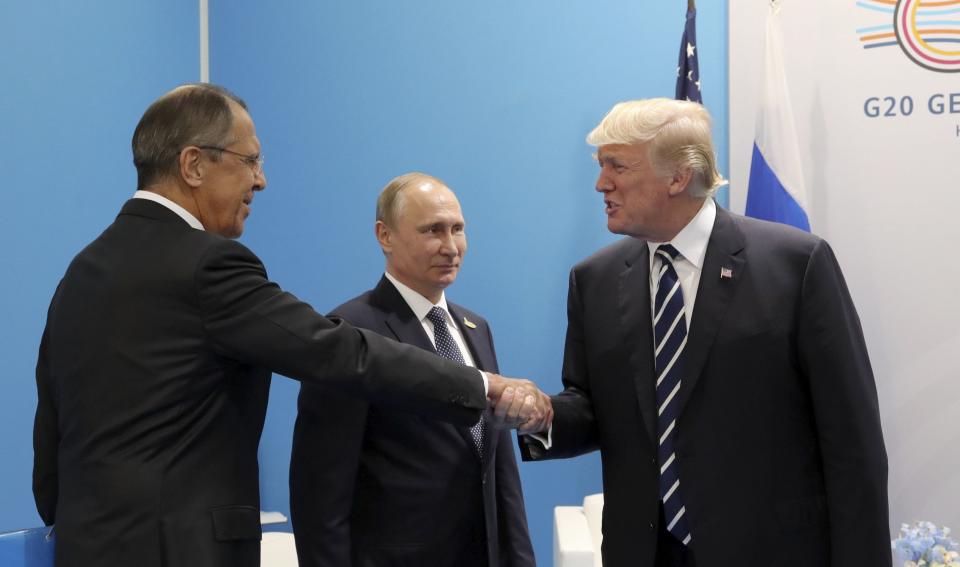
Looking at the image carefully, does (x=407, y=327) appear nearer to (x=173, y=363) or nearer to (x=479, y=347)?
(x=479, y=347)

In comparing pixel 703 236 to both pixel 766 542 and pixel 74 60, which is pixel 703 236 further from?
pixel 74 60

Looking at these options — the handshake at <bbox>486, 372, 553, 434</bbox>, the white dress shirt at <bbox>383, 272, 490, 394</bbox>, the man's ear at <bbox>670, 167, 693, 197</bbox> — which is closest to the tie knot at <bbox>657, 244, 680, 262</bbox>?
the man's ear at <bbox>670, 167, 693, 197</bbox>

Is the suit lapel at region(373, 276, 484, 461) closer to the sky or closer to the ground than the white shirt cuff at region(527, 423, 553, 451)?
closer to the sky

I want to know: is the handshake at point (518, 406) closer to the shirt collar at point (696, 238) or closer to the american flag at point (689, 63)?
the shirt collar at point (696, 238)

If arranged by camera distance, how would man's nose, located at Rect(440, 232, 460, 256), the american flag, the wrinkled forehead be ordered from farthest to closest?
the american flag
man's nose, located at Rect(440, 232, 460, 256)
the wrinkled forehead

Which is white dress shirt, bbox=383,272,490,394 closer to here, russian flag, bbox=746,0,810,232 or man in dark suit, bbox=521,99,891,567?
man in dark suit, bbox=521,99,891,567

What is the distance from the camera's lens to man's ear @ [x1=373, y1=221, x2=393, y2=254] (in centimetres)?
322

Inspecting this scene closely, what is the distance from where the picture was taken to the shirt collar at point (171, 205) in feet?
7.72

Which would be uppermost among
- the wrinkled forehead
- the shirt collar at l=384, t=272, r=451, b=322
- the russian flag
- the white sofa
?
the russian flag

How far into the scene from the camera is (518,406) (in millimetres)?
2816

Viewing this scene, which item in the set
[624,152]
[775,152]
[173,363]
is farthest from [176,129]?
[775,152]

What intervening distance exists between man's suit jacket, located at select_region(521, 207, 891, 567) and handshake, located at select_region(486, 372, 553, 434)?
276 millimetres

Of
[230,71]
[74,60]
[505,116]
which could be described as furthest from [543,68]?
[74,60]

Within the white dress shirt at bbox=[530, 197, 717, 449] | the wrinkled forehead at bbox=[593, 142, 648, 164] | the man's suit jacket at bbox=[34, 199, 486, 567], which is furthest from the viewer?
the wrinkled forehead at bbox=[593, 142, 648, 164]
